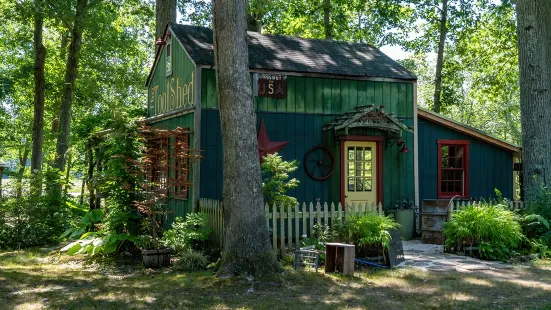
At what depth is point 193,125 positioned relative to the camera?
12.8 m

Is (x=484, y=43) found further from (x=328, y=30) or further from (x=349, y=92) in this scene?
(x=349, y=92)

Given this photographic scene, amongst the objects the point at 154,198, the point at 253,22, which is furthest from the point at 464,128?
the point at 253,22

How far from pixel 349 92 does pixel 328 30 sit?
11.9 m

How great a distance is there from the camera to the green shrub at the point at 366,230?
10125 millimetres

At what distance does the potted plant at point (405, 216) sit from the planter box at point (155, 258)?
244 inches

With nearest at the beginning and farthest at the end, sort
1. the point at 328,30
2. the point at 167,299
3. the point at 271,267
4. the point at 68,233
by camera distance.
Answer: the point at 167,299 < the point at 271,267 < the point at 68,233 < the point at 328,30

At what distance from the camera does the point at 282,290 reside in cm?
823

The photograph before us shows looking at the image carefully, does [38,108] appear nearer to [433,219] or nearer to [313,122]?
[313,122]

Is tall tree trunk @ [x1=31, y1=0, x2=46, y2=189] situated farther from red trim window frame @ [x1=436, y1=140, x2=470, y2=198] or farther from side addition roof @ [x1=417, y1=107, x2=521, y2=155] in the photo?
red trim window frame @ [x1=436, y1=140, x2=470, y2=198]

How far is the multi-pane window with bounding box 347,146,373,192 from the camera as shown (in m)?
14.5

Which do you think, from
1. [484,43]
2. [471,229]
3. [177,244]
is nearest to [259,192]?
[177,244]

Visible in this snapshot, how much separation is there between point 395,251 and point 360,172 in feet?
14.5

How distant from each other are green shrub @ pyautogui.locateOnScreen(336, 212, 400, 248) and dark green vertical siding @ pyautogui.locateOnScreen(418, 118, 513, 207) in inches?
223

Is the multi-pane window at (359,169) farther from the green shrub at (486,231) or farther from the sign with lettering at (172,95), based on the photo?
the sign with lettering at (172,95)
